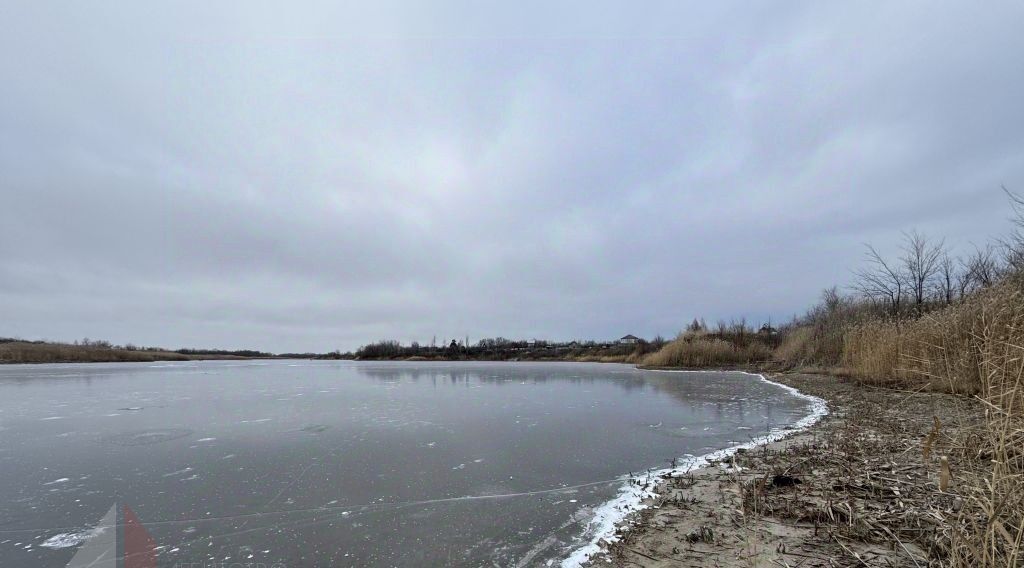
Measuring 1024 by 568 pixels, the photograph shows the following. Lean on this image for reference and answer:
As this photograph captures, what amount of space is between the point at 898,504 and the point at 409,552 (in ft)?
10.8

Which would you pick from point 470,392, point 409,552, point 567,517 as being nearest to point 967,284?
point 470,392

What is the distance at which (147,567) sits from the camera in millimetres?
2812

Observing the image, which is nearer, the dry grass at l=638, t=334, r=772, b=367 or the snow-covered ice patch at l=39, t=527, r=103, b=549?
the snow-covered ice patch at l=39, t=527, r=103, b=549

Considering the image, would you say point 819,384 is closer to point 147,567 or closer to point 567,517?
point 567,517

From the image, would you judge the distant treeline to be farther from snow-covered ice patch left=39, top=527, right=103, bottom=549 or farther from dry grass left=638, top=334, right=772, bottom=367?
snow-covered ice patch left=39, top=527, right=103, bottom=549

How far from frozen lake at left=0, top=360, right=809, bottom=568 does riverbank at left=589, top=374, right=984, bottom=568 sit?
63cm

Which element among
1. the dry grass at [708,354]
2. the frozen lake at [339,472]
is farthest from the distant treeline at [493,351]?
the frozen lake at [339,472]

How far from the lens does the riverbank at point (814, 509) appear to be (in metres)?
2.46

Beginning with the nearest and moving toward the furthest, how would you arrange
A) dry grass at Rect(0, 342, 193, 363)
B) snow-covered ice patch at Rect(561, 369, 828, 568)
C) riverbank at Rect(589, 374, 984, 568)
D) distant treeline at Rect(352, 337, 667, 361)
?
riverbank at Rect(589, 374, 984, 568), snow-covered ice patch at Rect(561, 369, 828, 568), dry grass at Rect(0, 342, 193, 363), distant treeline at Rect(352, 337, 667, 361)

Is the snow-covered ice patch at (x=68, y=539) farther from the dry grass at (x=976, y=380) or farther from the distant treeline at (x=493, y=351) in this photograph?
the distant treeline at (x=493, y=351)

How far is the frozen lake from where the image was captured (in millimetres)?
3211

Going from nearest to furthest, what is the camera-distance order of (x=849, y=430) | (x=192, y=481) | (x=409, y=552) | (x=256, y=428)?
(x=409, y=552) < (x=192, y=481) < (x=849, y=430) < (x=256, y=428)

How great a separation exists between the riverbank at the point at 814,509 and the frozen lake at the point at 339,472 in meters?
0.63

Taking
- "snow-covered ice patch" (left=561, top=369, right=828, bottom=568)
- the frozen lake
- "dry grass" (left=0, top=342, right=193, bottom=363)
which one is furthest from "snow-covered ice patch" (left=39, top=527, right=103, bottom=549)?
"dry grass" (left=0, top=342, right=193, bottom=363)
